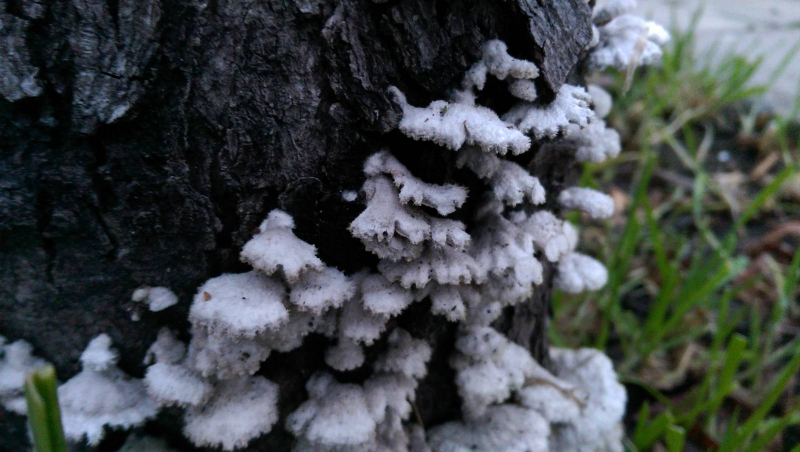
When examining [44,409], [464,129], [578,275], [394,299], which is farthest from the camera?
[578,275]

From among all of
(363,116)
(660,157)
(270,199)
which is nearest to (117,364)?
(270,199)

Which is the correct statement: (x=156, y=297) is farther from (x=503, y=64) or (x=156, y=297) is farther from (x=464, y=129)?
(x=503, y=64)

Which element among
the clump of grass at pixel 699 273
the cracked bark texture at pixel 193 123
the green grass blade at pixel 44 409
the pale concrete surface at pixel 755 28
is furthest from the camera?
the pale concrete surface at pixel 755 28

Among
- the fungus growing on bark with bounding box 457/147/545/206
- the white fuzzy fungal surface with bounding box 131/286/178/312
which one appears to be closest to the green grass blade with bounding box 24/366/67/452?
the white fuzzy fungal surface with bounding box 131/286/178/312

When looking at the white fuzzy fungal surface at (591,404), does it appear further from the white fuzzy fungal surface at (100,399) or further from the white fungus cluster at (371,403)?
the white fuzzy fungal surface at (100,399)

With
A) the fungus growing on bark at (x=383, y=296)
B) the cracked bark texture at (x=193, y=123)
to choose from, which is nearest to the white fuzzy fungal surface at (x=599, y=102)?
the cracked bark texture at (x=193, y=123)

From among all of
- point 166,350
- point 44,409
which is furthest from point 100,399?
point 44,409
